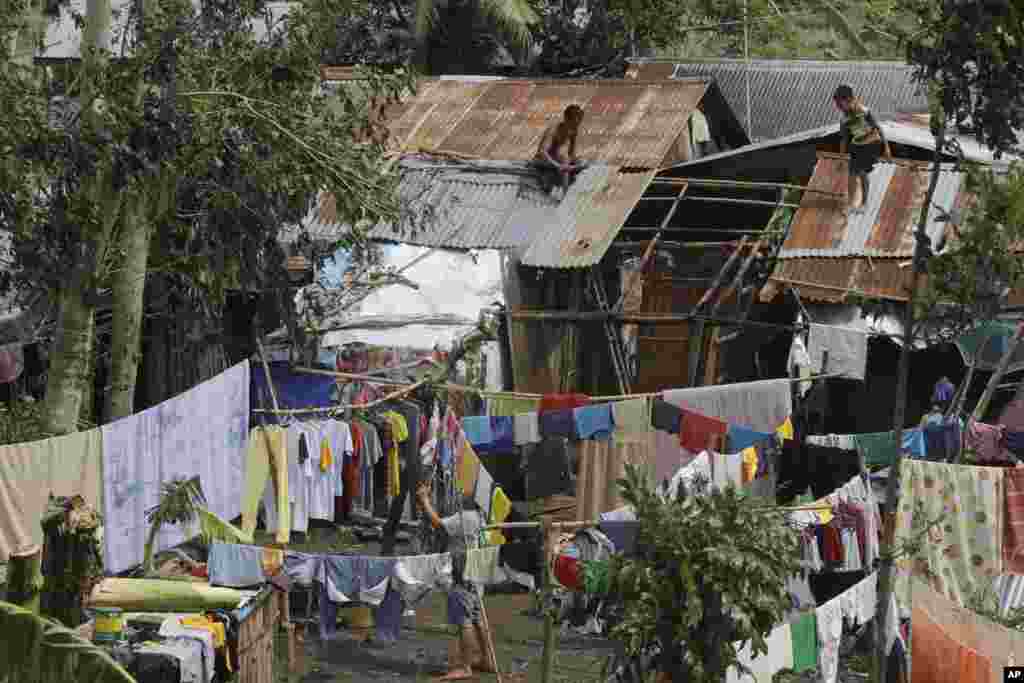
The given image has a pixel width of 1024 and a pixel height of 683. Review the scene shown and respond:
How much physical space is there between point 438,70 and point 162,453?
13.8 meters

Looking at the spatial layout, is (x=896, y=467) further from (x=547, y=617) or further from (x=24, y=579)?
(x=24, y=579)

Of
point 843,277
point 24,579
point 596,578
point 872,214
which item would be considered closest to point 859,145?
point 872,214

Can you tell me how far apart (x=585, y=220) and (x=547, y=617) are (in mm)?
8932

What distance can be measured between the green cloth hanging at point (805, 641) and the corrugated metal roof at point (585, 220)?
7.40 metres

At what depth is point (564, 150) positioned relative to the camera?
20062 mm

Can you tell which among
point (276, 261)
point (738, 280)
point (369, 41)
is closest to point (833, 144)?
point (738, 280)

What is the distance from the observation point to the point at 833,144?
2003cm

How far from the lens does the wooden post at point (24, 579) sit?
8969 mm

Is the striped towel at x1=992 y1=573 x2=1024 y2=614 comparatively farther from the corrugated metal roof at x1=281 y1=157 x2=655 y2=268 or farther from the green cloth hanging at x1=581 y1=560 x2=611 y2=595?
the corrugated metal roof at x1=281 y1=157 x2=655 y2=268

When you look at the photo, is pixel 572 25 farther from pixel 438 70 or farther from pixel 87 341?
pixel 87 341

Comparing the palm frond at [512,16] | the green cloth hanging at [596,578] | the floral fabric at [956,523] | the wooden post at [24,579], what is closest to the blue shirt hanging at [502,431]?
the floral fabric at [956,523]

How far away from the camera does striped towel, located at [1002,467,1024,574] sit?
13.6 m

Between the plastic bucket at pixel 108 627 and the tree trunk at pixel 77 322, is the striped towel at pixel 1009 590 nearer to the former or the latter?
the plastic bucket at pixel 108 627

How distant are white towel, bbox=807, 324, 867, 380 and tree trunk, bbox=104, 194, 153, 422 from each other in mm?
6737
